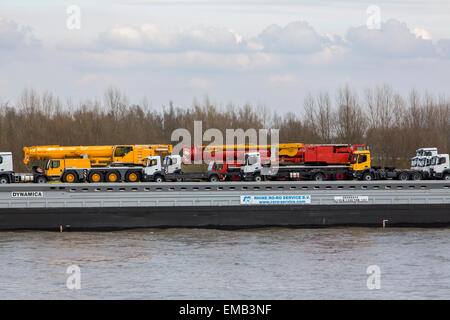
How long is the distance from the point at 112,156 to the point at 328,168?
1642cm

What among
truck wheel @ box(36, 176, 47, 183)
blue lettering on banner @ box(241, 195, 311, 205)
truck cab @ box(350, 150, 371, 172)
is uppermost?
truck cab @ box(350, 150, 371, 172)

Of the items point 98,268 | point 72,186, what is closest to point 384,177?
point 72,186

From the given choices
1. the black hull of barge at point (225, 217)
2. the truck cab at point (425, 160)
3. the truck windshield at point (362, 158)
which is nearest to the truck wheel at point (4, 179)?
the black hull of barge at point (225, 217)

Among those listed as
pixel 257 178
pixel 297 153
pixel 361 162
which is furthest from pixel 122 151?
pixel 361 162

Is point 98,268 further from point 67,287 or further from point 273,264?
point 273,264

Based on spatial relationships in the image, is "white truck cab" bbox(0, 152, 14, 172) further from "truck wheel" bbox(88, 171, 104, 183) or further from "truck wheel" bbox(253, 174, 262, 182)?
"truck wheel" bbox(253, 174, 262, 182)

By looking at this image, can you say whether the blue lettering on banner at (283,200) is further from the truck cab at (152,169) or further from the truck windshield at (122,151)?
the truck windshield at (122,151)

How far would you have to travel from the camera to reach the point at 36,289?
24.4 m

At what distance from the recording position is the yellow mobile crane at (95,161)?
50375mm

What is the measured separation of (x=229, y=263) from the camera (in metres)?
28.5

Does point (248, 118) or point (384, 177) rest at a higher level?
point (248, 118)

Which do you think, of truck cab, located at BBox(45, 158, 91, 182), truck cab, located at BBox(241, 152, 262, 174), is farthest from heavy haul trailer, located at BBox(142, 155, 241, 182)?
truck cab, located at BBox(45, 158, 91, 182)

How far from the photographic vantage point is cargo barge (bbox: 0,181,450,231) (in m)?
36.3

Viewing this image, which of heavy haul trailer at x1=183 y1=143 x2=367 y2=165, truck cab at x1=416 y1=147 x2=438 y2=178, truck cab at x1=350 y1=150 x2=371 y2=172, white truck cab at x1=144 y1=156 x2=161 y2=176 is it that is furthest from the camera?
heavy haul trailer at x1=183 y1=143 x2=367 y2=165
